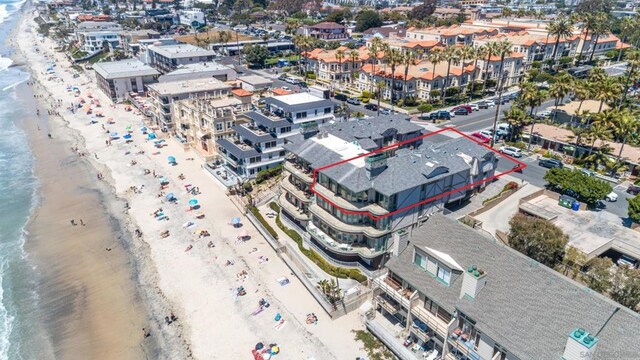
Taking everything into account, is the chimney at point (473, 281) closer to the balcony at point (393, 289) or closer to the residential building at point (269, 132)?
the balcony at point (393, 289)

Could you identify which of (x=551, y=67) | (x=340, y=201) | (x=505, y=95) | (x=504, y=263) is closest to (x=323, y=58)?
(x=505, y=95)

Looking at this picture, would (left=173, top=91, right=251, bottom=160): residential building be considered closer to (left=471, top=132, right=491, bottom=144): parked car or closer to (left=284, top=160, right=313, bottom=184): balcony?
(left=284, top=160, right=313, bottom=184): balcony

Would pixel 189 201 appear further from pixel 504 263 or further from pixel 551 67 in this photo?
pixel 551 67

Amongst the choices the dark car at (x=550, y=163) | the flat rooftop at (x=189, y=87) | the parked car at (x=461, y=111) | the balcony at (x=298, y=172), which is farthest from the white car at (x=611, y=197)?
the flat rooftop at (x=189, y=87)

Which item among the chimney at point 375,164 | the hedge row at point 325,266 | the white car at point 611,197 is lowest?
the hedge row at point 325,266

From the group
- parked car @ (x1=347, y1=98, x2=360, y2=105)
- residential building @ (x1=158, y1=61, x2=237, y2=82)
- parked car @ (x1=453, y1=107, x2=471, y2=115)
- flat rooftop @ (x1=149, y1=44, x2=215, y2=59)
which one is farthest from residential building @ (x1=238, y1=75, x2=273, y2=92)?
parked car @ (x1=453, y1=107, x2=471, y2=115)
